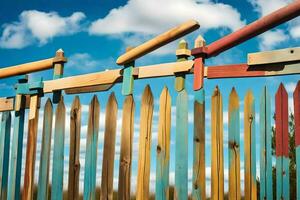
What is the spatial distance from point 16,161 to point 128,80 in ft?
5.40

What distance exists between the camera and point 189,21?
3.76 meters

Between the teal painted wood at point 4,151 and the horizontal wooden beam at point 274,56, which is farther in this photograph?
the teal painted wood at point 4,151

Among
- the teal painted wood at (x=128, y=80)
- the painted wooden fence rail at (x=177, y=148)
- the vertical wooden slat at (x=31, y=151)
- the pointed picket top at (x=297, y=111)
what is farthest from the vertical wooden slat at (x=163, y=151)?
the vertical wooden slat at (x=31, y=151)

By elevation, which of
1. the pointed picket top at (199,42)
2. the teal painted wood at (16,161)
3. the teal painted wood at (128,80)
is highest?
the pointed picket top at (199,42)

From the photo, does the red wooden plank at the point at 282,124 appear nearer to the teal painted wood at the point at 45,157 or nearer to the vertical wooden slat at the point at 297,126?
the vertical wooden slat at the point at 297,126

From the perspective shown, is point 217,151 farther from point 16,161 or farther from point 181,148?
point 16,161

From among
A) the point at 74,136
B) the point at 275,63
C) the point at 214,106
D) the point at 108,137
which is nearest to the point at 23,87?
the point at 74,136

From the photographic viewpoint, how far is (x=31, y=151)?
187 inches

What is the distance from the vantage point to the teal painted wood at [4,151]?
5.00 m

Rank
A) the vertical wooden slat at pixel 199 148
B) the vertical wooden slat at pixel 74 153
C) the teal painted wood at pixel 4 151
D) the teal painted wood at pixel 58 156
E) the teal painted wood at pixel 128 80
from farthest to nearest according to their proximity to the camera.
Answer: the teal painted wood at pixel 4 151 → the teal painted wood at pixel 58 156 → the vertical wooden slat at pixel 74 153 → the teal painted wood at pixel 128 80 → the vertical wooden slat at pixel 199 148

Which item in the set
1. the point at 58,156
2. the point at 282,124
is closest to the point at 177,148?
the point at 282,124

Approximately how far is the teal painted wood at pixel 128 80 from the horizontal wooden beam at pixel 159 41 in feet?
0.24

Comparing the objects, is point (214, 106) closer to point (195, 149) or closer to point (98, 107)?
point (195, 149)

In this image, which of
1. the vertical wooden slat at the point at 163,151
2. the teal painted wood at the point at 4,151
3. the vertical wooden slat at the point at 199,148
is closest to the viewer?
the vertical wooden slat at the point at 199,148
